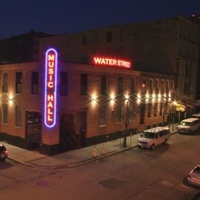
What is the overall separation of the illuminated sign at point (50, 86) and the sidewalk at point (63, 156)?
288 cm

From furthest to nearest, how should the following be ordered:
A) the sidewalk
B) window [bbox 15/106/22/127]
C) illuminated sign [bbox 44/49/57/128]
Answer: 1. window [bbox 15/106/22/127]
2. illuminated sign [bbox 44/49/57/128]
3. the sidewalk

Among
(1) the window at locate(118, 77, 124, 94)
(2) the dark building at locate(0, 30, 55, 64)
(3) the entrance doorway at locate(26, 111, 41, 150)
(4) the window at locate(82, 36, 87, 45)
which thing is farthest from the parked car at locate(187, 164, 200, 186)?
(2) the dark building at locate(0, 30, 55, 64)

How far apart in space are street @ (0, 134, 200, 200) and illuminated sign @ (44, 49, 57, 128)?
189 inches

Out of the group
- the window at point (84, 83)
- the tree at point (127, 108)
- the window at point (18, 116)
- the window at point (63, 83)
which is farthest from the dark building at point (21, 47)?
the window at point (63, 83)

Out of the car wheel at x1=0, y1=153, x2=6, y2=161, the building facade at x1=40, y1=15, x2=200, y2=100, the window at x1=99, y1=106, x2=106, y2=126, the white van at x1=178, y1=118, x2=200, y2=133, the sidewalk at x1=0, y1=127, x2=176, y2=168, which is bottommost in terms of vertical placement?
the sidewalk at x1=0, y1=127, x2=176, y2=168

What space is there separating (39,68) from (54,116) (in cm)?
457

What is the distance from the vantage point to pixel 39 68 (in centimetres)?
2659

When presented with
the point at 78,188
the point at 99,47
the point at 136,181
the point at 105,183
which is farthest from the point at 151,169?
the point at 99,47

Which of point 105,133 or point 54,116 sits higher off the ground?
point 54,116

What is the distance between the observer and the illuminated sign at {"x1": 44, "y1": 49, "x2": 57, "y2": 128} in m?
25.4

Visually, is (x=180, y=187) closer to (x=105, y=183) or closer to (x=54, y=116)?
(x=105, y=183)

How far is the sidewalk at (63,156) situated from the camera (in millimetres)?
23498

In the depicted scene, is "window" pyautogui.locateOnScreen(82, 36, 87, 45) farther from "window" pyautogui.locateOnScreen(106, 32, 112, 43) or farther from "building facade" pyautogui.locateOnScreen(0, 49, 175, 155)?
"building facade" pyautogui.locateOnScreen(0, 49, 175, 155)

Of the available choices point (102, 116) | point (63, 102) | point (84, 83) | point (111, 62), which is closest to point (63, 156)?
point (63, 102)
